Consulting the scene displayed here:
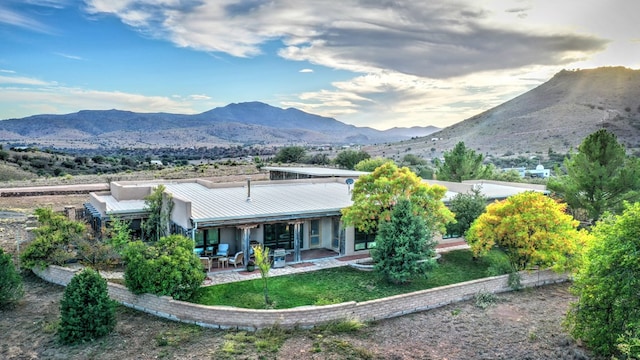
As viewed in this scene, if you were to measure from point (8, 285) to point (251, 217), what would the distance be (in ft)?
26.7

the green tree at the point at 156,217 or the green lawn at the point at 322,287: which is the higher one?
the green tree at the point at 156,217

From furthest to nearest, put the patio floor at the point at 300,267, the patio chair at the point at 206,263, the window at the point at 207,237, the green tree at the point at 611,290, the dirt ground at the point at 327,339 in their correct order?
the window at the point at 207,237
the patio chair at the point at 206,263
the patio floor at the point at 300,267
the dirt ground at the point at 327,339
the green tree at the point at 611,290

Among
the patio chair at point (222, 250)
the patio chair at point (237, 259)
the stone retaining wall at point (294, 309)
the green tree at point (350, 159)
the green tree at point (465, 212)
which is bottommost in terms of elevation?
the stone retaining wall at point (294, 309)

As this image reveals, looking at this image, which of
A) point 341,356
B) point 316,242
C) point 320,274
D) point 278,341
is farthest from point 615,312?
point 316,242

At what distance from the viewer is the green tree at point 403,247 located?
15.8 m

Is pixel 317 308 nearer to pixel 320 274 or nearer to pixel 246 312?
pixel 246 312

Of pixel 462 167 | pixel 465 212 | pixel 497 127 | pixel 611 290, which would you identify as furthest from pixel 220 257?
pixel 497 127

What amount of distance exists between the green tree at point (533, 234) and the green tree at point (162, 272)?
11.1m

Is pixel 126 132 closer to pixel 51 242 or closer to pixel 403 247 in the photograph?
pixel 51 242

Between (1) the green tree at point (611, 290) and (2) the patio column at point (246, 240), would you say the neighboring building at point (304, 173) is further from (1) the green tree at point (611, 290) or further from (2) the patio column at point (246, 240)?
(1) the green tree at point (611, 290)

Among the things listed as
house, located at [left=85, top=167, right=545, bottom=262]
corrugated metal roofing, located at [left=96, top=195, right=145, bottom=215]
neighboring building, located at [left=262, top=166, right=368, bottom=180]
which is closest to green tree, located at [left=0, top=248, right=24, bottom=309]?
house, located at [left=85, top=167, right=545, bottom=262]

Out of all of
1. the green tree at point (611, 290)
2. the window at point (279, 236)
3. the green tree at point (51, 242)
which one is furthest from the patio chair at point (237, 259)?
the green tree at point (611, 290)

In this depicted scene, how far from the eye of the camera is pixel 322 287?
15.3 meters

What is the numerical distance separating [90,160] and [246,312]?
212 feet
